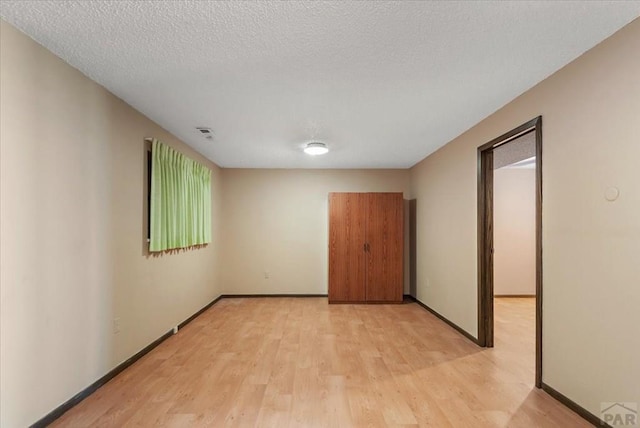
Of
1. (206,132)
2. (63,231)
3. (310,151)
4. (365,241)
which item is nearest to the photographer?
(63,231)

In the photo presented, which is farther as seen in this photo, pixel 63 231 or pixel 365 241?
pixel 365 241

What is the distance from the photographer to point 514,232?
6453mm

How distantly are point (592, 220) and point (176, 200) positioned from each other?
3965 millimetres

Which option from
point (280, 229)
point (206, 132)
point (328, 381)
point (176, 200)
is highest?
point (206, 132)

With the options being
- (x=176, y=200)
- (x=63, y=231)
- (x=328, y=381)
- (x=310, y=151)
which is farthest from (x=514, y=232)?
(x=63, y=231)

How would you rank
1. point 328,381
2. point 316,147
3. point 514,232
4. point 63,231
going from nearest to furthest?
point 63,231, point 328,381, point 316,147, point 514,232

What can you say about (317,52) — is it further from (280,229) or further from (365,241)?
(280,229)

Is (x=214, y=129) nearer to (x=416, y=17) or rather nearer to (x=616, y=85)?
(x=416, y=17)

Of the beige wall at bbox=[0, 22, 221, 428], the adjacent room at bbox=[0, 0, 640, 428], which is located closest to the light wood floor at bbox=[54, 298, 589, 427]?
the adjacent room at bbox=[0, 0, 640, 428]

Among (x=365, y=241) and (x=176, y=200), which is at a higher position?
(x=176, y=200)

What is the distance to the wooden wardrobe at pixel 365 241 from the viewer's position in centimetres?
578

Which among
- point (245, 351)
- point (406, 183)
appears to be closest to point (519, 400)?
point (245, 351)

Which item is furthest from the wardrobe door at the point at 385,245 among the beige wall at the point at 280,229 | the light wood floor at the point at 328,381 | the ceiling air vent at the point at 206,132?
the ceiling air vent at the point at 206,132

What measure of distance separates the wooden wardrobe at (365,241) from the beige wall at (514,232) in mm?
2140
